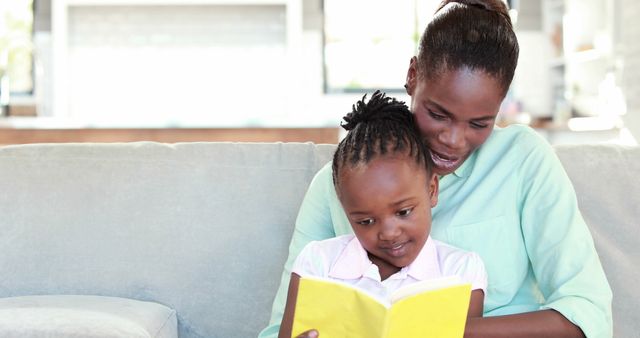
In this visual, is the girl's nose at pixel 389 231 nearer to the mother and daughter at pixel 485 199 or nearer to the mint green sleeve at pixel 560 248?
the mother and daughter at pixel 485 199

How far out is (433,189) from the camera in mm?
1383

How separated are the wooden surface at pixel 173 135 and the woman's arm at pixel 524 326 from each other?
2990 mm

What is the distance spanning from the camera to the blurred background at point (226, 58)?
6.81 metres

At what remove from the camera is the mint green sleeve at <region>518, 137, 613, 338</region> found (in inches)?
51.3

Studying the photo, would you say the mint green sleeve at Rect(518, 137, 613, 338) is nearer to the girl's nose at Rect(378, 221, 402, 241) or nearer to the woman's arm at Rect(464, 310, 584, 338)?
the woman's arm at Rect(464, 310, 584, 338)

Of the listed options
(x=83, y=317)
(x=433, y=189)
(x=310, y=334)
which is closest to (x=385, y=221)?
(x=433, y=189)

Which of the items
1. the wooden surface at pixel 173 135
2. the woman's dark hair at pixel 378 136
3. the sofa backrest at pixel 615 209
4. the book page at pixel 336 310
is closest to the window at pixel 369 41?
the wooden surface at pixel 173 135

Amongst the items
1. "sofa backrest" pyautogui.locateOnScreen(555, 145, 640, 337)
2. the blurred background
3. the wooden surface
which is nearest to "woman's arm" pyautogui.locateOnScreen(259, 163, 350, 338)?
"sofa backrest" pyautogui.locateOnScreen(555, 145, 640, 337)

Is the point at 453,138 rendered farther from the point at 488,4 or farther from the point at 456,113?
the point at 488,4

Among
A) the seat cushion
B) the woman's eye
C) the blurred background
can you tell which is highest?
the blurred background

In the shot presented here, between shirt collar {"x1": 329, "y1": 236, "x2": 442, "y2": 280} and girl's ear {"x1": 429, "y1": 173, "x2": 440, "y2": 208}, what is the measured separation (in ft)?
0.22

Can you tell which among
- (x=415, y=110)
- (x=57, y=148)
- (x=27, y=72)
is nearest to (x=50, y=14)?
(x=27, y=72)

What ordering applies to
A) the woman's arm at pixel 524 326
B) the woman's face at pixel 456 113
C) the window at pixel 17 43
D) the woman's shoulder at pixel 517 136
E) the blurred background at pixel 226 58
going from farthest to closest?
the window at pixel 17 43, the blurred background at pixel 226 58, the woman's shoulder at pixel 517 136, the woman's face at pixel 456 113, the woman's arm at pixel 524 326

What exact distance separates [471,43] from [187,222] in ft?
2.81
